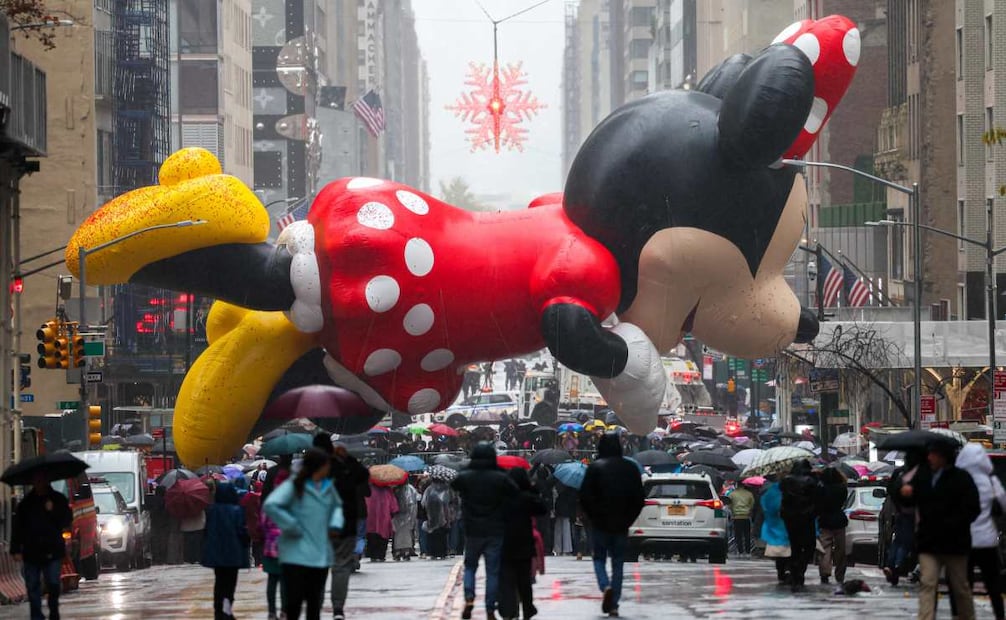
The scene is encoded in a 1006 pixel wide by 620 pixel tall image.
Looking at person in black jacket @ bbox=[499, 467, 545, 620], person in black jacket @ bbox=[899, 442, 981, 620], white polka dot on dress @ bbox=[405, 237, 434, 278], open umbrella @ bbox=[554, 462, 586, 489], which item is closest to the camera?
person in black jacket @ bbox=[899, 442, 981, 620]

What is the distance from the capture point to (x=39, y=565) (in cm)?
1689

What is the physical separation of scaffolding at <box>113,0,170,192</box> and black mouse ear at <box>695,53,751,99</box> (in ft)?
164

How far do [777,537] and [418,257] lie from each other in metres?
4.72

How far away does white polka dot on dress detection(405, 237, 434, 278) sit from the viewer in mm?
21594

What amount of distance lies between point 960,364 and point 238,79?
226 feet

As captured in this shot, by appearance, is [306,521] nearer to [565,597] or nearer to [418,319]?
[565,597]

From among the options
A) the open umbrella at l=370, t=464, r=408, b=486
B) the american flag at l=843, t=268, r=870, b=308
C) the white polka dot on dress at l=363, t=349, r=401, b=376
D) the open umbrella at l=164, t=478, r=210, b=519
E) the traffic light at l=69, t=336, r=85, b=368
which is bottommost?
the open umbrella at l=164, t=478, r=210, b=519

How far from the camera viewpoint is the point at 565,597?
19047mm

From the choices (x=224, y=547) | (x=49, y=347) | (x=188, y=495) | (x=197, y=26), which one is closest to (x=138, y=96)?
(x=197, y=26)

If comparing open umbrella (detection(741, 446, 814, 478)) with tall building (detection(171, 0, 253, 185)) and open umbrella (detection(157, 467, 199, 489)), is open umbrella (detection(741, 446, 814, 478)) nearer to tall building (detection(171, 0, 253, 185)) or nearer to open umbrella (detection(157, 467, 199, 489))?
open umbrella (detection(157, 467, 199, 489))

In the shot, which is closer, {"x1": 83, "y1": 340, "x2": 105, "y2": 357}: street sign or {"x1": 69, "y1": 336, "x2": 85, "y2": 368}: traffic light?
{"x1": 69, "y1": 336, "x2": 85, "y2": 368}: traffic light

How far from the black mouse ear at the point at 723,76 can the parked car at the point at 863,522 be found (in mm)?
6992

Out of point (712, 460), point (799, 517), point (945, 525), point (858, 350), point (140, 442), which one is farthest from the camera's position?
point (858, 350)

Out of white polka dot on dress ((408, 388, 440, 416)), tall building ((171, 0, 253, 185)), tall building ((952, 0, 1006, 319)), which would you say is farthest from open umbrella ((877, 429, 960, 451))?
tall building ((171, 0, 253, 185))
